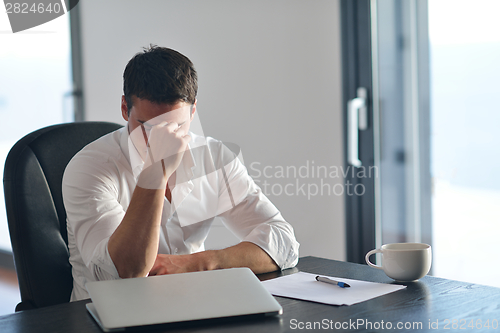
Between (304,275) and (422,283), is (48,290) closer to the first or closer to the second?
(304,275)

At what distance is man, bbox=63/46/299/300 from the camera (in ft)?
3.48

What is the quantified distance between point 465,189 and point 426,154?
0.25 m

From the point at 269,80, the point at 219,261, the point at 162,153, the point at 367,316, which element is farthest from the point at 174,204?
the point at 269,80

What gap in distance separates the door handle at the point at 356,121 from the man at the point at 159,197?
1.20 meters

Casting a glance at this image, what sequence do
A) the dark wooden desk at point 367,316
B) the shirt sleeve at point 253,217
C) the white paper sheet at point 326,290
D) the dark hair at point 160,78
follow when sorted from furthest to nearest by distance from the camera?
1. the dark hair at point 160,78
2. the shirt sleeve at point 253,217
3. the white paper sheet at point 326,290
4. the dark wooden desk at point 367,316

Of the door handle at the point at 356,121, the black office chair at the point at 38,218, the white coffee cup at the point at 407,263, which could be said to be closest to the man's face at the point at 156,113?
the black office chair at the point at 38,218

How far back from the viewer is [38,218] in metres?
1.17

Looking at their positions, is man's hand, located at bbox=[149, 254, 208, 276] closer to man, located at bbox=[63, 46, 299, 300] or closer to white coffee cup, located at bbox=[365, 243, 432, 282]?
man, located at bbox=[63, 46, 299, 300]

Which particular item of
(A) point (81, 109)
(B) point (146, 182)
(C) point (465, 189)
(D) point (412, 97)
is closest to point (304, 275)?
(B) point (146, 182)

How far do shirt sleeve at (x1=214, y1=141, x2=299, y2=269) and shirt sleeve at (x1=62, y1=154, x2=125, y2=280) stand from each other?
344mm

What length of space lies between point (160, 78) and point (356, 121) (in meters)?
1.51

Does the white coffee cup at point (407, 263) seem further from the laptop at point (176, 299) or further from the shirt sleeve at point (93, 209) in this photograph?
the shirt sleeve at point (93, 209)

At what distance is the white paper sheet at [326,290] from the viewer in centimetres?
81

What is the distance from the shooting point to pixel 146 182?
111 cm
